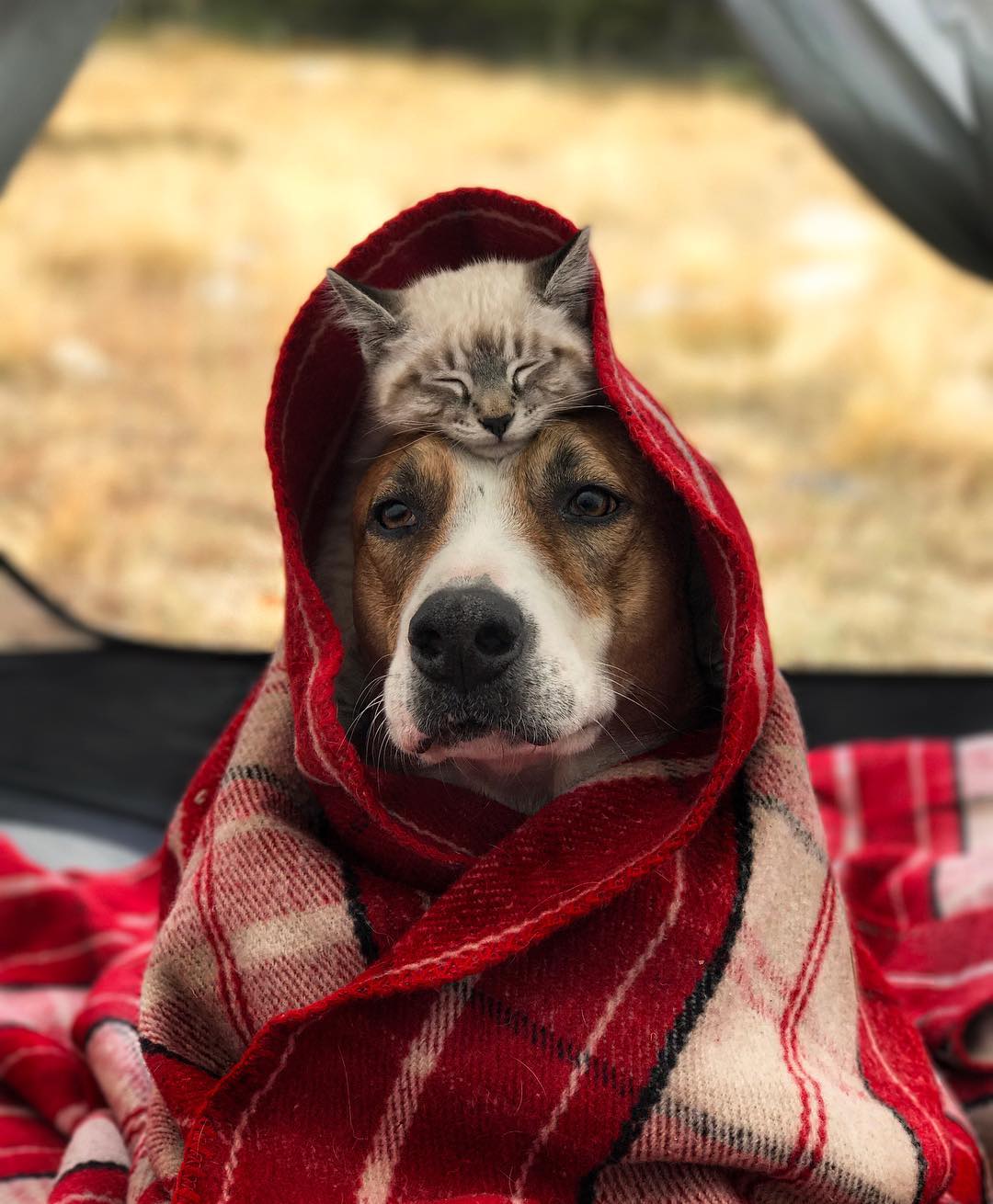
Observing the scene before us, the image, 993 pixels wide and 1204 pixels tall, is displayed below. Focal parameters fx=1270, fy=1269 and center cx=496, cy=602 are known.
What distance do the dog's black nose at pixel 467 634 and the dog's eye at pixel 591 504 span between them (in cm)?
17

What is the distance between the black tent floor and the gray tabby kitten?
1.23m

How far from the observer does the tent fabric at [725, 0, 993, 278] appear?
6.68 feet

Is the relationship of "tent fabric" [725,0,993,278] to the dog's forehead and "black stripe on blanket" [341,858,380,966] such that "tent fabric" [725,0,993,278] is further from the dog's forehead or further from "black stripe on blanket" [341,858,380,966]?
"black stripe on blanket" [341,858,380,966]

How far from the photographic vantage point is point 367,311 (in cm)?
121

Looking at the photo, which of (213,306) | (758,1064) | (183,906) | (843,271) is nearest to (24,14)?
(183,906)

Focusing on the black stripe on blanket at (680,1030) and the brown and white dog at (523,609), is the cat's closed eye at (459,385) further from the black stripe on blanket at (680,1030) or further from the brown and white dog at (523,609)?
the black stripe on blanket at (680,1030)

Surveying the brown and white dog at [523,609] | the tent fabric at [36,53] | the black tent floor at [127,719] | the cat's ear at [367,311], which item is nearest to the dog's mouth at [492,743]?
the brown and white dog at [523,609]

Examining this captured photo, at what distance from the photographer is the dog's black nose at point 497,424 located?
1183mm

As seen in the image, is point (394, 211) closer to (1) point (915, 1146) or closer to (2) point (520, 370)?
(2) point (520, 370)

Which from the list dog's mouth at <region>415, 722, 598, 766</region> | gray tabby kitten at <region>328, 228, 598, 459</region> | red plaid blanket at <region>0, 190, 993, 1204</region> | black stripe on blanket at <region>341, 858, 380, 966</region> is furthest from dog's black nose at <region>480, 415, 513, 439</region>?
black stripe on blanket at <region>341, 858, 380, 966</region>

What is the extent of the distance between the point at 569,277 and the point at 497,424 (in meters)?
0.15

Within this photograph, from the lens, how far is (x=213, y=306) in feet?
13.8

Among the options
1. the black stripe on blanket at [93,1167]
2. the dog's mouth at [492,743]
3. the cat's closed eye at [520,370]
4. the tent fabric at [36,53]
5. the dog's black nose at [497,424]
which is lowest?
the black stripe on blanket at [93,1167]

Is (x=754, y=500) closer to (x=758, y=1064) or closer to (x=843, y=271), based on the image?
(x=843, y=271)
